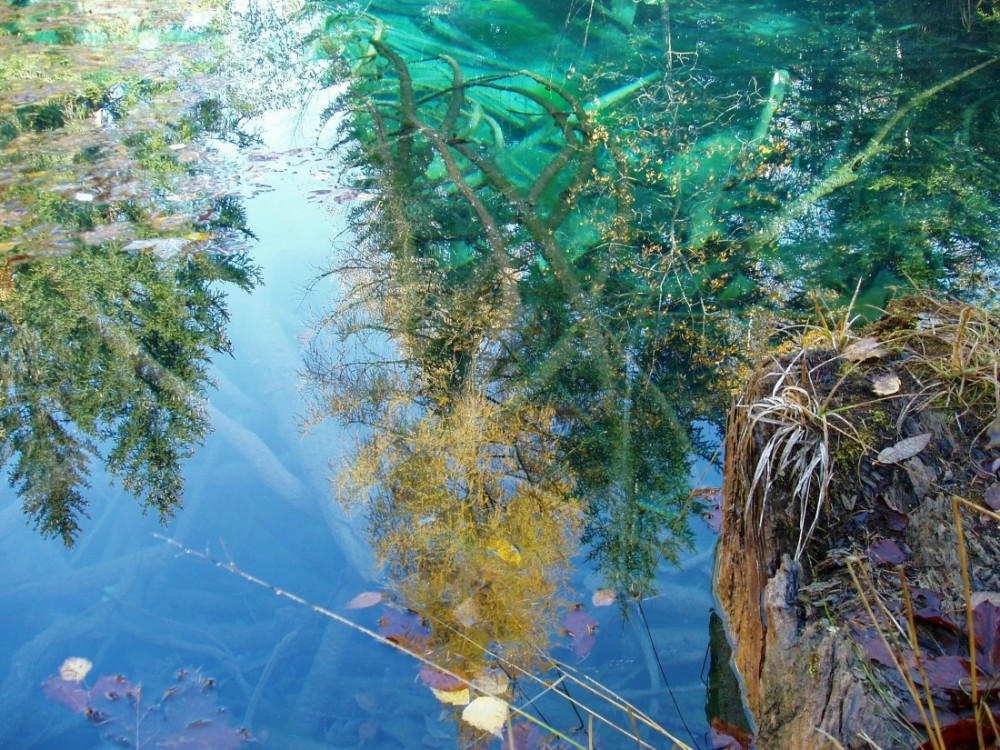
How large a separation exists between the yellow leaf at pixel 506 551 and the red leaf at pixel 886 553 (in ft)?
2.85

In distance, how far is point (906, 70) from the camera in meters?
4.75

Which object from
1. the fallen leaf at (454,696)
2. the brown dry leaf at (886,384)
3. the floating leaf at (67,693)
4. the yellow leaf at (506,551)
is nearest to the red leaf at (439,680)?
the fallen leaf at (454,696)

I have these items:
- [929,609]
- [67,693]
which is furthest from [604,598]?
[67,693]

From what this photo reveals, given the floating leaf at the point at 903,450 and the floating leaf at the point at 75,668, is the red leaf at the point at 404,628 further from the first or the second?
the floating leaf at the point at 903,450

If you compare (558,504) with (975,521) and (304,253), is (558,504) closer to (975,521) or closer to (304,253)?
(975,521)

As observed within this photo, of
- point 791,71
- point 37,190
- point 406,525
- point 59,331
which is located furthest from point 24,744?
point 791,71

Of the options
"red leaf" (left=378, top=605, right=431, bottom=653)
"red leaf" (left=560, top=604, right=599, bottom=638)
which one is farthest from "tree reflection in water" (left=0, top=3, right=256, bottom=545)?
"red leaf" (left=560, top=604, right=599, bottom=638)

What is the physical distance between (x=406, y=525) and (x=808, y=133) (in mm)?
3290

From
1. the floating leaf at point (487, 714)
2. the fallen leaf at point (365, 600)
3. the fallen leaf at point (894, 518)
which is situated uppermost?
the fallen leaf at point (894, 518)

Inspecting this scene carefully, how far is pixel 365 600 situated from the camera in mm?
1989

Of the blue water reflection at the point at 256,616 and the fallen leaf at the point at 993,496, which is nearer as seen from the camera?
the fallen leaf at the point at 993,496

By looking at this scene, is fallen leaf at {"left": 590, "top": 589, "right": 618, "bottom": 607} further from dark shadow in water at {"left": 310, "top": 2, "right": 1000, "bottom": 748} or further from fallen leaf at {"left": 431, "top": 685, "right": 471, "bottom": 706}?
fallen leaf at {"left": 431, "top": 685, "right": 471, "bottom": 706}

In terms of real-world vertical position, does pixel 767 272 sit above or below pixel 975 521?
below

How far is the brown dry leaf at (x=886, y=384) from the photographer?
1.71 m
